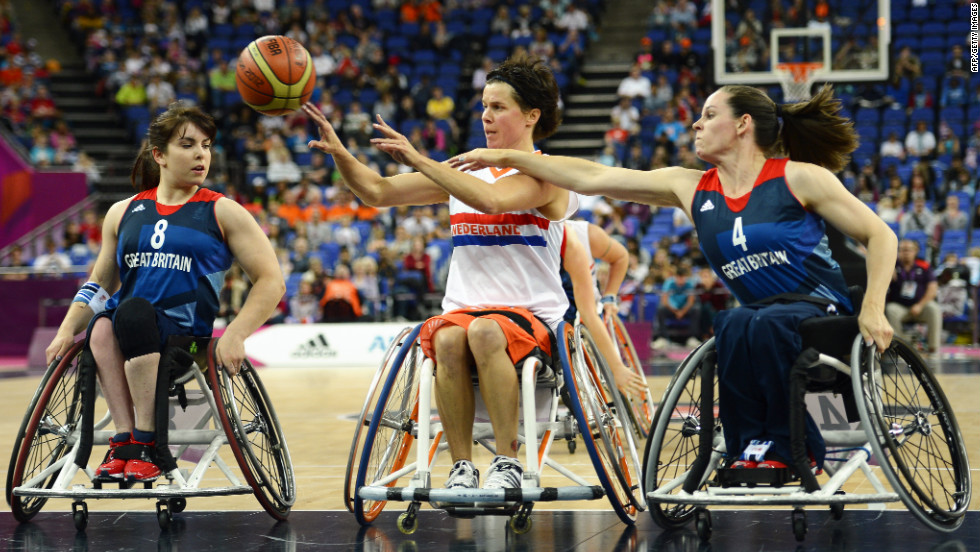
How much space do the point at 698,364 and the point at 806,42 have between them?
927 cm

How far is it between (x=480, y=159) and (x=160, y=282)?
4.24ft

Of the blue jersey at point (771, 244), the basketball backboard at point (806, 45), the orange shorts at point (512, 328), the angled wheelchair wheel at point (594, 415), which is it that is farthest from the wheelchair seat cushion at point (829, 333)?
the basketball backboard at point (806, 45)

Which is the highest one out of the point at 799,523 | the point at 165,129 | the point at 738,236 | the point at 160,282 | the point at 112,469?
the point at 165,129

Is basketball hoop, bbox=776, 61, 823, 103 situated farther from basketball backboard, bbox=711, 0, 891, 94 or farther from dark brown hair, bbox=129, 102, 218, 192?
dark brown hair, bbox=129, 102, 218, 192

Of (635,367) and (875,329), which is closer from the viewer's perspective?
(875,329)

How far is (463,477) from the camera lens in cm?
380

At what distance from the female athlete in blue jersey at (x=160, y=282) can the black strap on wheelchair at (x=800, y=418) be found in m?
1.90

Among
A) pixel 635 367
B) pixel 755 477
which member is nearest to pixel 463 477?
pixel 755 477

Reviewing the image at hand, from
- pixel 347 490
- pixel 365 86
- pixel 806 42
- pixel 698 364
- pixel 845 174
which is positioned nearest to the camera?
pixel 698 364

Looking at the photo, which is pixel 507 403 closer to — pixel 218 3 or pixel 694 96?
pixel 694 96

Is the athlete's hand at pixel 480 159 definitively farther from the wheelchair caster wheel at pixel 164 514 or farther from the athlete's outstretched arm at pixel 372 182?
the wheelchair caster wheel at pixel 164 514

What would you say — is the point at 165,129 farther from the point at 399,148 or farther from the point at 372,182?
the point at 399,148

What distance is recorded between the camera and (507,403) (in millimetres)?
3932

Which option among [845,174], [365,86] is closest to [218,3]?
[365,86]
